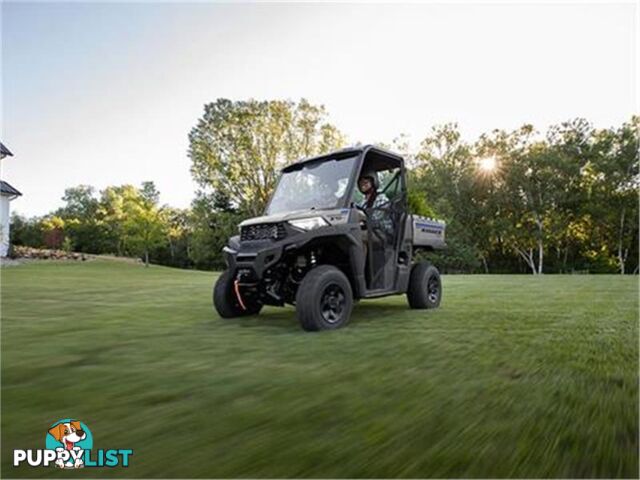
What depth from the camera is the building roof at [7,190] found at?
27.9 metres

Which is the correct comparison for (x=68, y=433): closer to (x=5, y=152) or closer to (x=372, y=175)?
(x=372, y=175)

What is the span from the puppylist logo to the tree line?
28.5m

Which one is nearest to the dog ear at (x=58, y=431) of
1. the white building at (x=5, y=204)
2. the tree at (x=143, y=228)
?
the white building at (x=5, y=204)

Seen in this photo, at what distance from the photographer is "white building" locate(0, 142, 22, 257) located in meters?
26.6

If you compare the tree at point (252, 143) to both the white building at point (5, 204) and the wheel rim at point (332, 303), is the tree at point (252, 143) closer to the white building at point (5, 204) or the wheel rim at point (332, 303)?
the white building at point (5, 204)

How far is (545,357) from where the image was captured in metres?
2.88

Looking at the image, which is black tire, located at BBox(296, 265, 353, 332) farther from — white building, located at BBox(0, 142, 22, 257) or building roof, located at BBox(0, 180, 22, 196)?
building roof, located at BBox(0, 180, 22, 196)

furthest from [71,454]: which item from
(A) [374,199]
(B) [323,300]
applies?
(A) [374,199]

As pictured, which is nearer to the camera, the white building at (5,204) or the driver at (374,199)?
the driver at (374,199)

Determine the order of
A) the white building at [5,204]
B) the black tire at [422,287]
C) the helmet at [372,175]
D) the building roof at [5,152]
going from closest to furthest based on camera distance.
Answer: the helmet at [372,175] → the black tire at [422,287] → the building roof at [5,152] → the white building at [5,204]

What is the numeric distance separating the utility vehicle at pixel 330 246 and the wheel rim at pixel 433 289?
2 cm

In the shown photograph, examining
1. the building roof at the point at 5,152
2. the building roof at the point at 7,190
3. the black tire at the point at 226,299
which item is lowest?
the black tire at the point at 226,299

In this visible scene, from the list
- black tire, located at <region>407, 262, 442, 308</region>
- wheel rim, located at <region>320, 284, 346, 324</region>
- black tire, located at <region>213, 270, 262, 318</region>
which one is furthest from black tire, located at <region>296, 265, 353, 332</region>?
black tire, located at <region>407, 262, 442, 308</region>

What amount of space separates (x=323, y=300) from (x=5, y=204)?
33.6 meters
